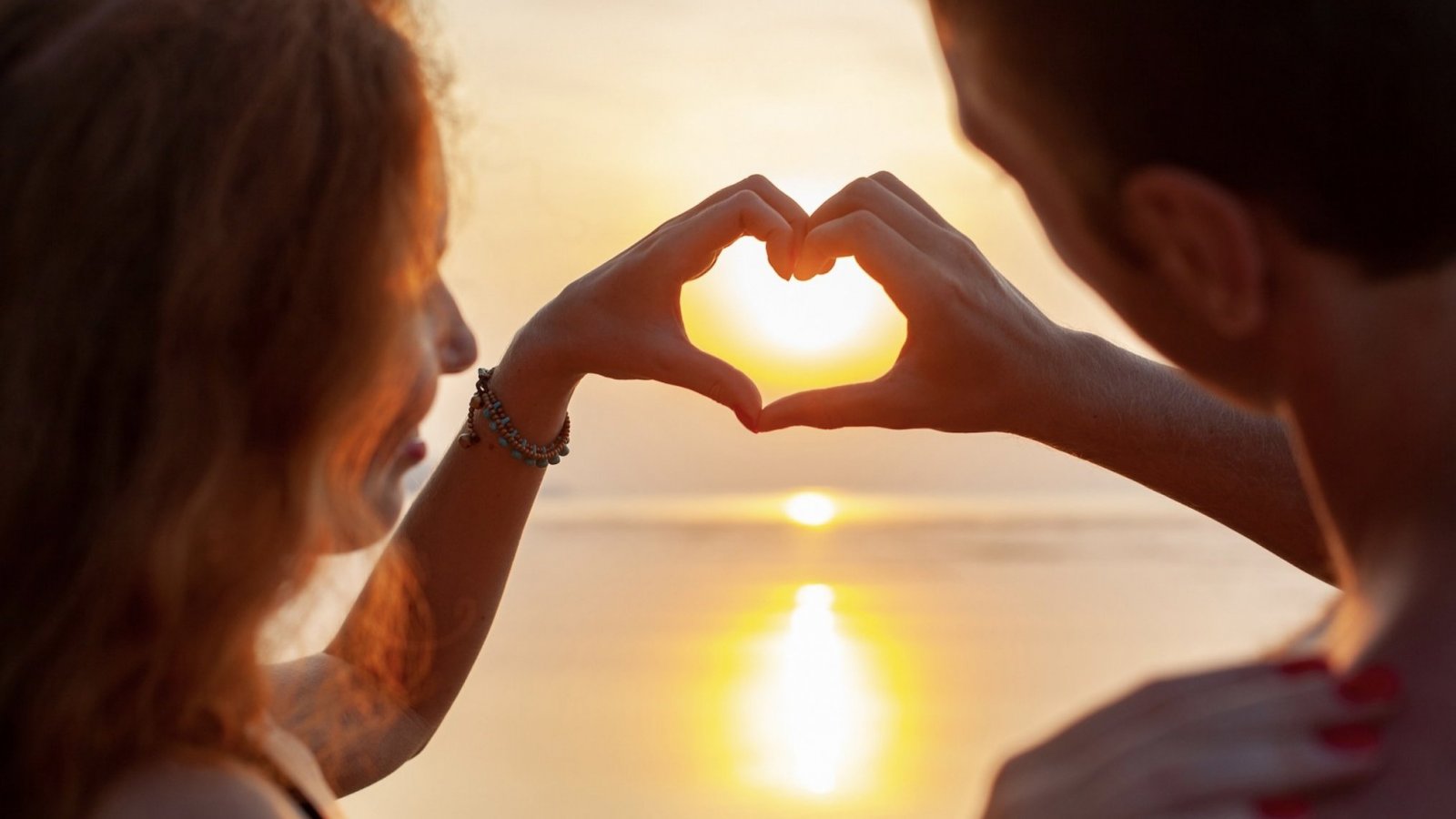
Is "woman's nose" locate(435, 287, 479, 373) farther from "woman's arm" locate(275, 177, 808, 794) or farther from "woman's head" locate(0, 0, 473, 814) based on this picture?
"woman's head" locate(0, 0, 473, 814)

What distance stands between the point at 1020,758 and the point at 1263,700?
247mm

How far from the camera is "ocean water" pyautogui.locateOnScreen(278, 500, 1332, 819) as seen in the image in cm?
754

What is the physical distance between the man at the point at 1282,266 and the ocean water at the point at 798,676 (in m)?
0.13

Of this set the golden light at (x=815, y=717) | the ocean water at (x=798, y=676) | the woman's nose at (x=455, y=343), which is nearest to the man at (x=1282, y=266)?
the ocean water at (x=798, y=676)

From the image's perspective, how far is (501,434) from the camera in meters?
2.62

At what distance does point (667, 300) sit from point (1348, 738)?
1593 mm

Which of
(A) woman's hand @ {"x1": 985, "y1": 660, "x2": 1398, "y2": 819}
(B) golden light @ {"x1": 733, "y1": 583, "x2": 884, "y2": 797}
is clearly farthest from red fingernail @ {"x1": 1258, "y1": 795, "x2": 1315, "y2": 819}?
(B) golden light @ {"x1": 733, "y1": 583, "x2": 884, "y2": 797}

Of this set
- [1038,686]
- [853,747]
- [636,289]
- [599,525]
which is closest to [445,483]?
[636,289]

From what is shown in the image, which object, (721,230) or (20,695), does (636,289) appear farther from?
(20,695)

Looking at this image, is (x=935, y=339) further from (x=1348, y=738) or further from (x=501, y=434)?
(x=1348, y=738)

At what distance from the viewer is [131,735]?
1438mm

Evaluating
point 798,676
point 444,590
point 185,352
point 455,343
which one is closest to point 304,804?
point 185,352

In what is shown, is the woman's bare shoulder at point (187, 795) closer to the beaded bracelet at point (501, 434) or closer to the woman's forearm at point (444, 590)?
the woman's forearm at point (444, 590)

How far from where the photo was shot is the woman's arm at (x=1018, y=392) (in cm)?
234
